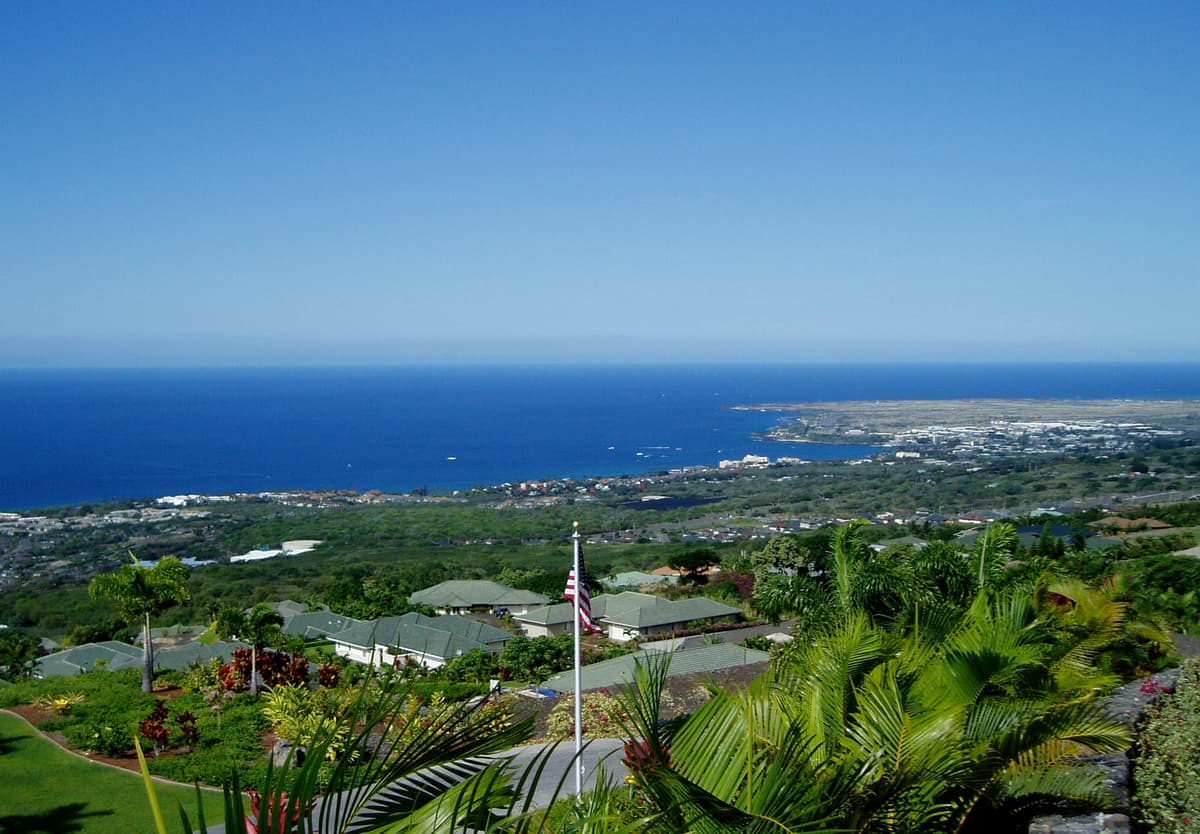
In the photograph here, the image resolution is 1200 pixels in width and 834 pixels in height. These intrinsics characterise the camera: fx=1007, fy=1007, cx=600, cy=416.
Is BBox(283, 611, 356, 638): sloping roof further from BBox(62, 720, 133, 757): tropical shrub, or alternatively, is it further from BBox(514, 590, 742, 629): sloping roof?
BBox(62, 720, 133, 757): tropical shrub

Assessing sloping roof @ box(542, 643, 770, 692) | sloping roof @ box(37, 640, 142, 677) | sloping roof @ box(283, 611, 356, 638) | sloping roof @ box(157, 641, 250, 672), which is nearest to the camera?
sloping roof @ box(542, 643, 770, 692)

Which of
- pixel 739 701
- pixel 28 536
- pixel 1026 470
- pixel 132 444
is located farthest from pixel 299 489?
pixel 739 701

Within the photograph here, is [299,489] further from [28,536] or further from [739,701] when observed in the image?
[739,701]

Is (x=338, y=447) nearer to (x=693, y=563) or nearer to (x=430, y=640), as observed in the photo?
(x=693, y=563)

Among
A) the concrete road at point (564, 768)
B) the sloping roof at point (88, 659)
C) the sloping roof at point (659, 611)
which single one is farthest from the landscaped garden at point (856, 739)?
the sloping roof at point (88, 659)

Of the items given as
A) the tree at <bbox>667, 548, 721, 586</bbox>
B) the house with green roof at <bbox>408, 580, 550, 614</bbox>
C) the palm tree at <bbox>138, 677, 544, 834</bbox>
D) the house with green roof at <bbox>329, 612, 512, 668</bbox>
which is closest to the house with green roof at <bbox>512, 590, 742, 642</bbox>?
the house with green roof at <bbox>329, 612, 512, 668</bbox>
